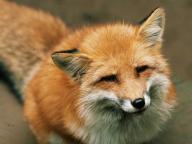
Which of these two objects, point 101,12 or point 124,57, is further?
point 101,12

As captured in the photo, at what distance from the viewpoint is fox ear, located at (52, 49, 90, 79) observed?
13.6 feet

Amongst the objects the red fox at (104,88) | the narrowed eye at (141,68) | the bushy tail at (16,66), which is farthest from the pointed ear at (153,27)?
the bushy tail at (16,66)

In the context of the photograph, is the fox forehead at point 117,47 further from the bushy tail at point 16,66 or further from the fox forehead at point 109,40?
the bushy tail at point 16,66

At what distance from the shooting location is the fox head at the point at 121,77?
158 inches

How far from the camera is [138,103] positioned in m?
3.85

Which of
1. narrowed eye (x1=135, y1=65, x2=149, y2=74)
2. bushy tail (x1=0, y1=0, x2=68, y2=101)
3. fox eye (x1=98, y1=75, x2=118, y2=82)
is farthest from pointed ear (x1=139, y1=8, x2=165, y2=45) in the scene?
bushy tail (x1=0, y1=0, x2=68, y2=101)

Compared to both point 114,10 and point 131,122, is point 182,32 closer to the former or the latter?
point 114,10

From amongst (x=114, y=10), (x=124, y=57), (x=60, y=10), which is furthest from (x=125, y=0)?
(x=124, y=57)

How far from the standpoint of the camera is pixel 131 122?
14.5 ft

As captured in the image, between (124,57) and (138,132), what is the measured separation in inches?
28.8

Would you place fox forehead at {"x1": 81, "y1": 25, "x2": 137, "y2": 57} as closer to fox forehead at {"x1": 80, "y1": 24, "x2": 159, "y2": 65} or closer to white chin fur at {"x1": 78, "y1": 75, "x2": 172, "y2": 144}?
fox forehead at {"x1": 80, "y1": 24, "x2": 159, "y2": 65}

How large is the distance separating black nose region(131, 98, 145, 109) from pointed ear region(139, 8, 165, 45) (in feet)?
2.12

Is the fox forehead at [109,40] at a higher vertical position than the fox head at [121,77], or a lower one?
higher

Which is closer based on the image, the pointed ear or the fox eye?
the fox eye
